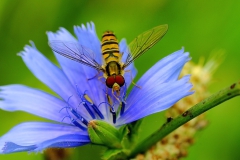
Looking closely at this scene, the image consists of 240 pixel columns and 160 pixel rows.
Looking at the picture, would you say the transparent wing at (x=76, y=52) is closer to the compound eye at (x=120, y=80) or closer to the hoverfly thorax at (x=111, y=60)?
the hoverfly thorax at (x=111, y=60)

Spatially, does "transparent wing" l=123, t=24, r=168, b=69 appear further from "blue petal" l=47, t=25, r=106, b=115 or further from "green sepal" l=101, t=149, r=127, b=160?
"green sepal" l=101, t=149, r=127, b=160

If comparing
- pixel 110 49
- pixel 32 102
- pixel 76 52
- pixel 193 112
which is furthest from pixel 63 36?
pixel 193 112

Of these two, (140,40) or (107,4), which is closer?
(140,40)

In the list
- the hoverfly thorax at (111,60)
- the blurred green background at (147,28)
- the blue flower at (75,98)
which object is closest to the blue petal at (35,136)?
the blue flower at (75,98)

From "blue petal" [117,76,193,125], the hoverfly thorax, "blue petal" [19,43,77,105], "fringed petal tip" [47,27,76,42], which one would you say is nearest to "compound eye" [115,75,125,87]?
the hoverfly thorax

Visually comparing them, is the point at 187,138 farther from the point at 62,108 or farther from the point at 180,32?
the point at 180,32

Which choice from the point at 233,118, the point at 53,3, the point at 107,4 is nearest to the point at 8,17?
the point at 53,3

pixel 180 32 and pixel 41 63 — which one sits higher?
pixel 180 32
